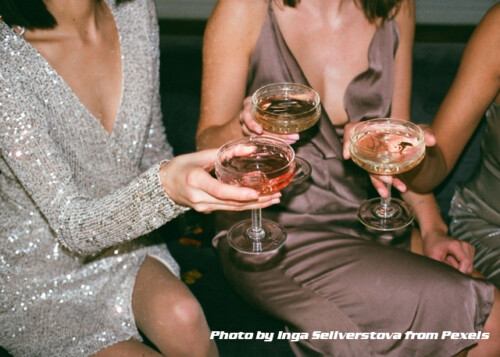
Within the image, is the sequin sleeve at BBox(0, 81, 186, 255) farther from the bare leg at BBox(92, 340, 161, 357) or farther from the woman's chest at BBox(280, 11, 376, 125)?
the woman's chest at BBox(280, 11, 376, 125)

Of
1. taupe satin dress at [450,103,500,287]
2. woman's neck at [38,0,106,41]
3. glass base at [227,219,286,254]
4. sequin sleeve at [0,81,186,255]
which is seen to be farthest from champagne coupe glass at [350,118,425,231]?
A: woman's neck at [38,0,106,41]

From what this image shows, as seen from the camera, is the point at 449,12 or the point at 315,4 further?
the point at 449,12

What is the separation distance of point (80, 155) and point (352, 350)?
47.7 inches

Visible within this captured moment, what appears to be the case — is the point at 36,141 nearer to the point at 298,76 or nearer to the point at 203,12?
the point at 298,76

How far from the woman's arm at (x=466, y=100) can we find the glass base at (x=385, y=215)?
203 millimetres

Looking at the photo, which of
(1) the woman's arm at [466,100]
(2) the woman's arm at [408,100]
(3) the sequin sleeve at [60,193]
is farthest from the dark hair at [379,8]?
(3) the sequin sleeve at [60,193]

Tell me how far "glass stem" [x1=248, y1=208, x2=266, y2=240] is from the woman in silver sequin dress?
28 cm

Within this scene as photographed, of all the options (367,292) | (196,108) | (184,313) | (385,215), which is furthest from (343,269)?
(196,108)

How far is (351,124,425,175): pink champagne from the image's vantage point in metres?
1.92

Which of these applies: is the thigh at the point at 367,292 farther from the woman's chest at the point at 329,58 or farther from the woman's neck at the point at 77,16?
the woman's neck at the point at 77,16

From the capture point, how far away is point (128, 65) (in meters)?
2.44

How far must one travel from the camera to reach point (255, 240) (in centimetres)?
206

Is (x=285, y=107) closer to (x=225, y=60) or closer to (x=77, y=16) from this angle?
(x=225, y=60)

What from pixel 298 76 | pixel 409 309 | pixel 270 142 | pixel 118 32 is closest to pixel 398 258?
pixel 409 309
